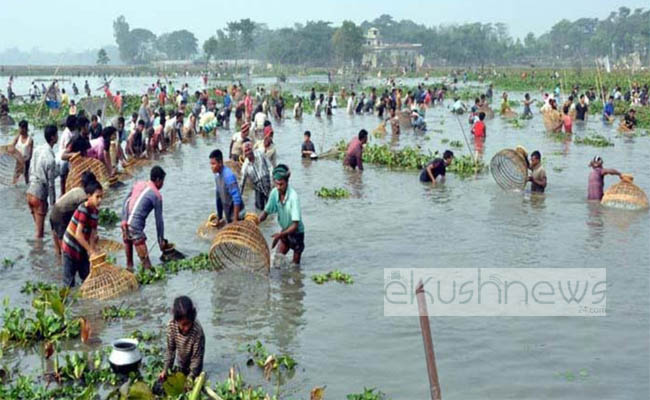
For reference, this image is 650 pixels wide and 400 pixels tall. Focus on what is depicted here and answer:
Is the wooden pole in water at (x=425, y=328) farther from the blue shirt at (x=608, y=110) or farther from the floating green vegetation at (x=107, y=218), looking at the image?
the blue shirt at (x=608, y=110)

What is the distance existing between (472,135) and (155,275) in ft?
57.9

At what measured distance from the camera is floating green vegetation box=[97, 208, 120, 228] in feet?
41.0

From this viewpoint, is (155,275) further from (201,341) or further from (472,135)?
(472,135)

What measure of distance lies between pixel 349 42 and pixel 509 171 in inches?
3647

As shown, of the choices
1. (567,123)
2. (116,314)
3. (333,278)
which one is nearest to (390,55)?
(567,123)

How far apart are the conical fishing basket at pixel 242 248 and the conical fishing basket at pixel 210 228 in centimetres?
123

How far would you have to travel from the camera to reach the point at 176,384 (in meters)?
5.58

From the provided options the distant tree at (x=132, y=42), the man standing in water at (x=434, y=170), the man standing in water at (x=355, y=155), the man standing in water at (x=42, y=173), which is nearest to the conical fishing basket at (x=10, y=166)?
the man standing in water at (x=42, y=173)

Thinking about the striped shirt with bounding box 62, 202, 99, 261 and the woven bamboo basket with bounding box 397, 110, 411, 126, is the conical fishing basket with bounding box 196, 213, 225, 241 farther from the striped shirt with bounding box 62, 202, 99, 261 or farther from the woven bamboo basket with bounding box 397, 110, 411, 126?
the woven bamboo basket with bounding box 397, 110, 411, 126

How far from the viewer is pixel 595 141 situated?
913 inches

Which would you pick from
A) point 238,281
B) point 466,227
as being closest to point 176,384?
point 238,281

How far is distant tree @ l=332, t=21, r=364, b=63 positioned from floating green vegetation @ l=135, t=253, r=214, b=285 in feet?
318

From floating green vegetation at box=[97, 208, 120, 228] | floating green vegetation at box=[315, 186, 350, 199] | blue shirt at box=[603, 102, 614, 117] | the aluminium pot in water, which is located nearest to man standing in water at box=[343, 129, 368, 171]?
floating green vegetation at box=[315, 186, 350, 199]

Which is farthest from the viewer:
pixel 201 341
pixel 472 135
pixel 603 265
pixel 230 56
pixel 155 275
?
pixel 230 56
